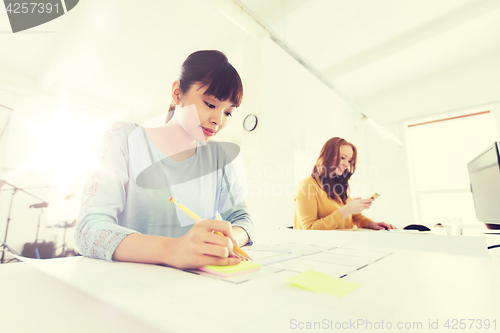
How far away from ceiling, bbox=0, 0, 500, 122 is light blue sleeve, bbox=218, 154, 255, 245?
51.3 inches

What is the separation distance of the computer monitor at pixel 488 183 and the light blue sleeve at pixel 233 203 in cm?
114

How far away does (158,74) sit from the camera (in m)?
2.39

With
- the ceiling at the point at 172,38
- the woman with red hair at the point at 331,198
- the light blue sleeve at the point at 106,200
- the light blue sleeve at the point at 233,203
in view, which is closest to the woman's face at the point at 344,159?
the woman with red hair at the point at 331,198

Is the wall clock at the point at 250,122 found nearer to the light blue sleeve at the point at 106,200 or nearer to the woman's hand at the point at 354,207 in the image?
the woman's hand at the point at 354,207

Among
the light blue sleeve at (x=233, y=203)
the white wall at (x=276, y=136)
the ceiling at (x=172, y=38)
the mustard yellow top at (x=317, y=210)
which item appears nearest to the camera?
the light blue sleeve at (x=233, y=203)

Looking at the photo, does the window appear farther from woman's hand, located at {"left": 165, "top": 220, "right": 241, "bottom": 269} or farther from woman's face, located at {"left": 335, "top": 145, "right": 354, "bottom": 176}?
woman's hand, located at {"left": 165, "top": 220, "right": 241, "bottom": 269}

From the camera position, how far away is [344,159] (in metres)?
2.03

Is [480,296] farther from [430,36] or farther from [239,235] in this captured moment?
[430,36]

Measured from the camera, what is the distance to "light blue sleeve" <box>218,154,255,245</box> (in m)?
0.79

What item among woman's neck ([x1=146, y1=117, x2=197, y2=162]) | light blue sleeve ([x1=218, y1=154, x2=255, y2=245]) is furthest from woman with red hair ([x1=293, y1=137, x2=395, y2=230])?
woman's neck ([x1=146, y1=117, x2=197, y2=162])

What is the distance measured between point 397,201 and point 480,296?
4062 millimetres

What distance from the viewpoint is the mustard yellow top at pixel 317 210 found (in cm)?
165

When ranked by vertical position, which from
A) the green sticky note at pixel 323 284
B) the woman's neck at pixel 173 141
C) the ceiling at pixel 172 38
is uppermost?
the ceiling at pixel 172 38

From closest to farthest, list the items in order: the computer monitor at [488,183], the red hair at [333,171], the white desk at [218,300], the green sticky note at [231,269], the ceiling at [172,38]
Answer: the white desk at [218,300]
the green sticky note at [231,269]
the computer monitor at [488,183]
the red hair at [333,171]
the ceiling at [172,38]
